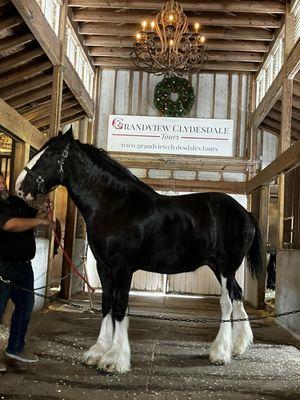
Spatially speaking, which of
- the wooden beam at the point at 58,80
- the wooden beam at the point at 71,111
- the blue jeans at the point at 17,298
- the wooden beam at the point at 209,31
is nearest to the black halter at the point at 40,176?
the blue jeans at the point at 17,298

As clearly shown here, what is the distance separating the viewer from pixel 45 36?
609 centimetres

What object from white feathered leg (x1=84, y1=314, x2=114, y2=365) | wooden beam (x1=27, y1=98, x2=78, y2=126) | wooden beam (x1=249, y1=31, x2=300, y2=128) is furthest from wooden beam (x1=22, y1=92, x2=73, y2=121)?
white feathered leg (x1=84, y1=314, x2=114, y2=365)

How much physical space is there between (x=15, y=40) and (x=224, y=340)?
4.58 meters

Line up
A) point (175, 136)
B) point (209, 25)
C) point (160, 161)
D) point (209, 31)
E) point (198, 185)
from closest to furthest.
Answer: point (209, 25), point (209, 31), point (175, 136), point (160, 161), point (198, 185)

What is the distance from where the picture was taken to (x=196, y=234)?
13.2 feet

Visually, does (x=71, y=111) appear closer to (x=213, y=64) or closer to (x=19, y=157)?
(x=213, y=64)

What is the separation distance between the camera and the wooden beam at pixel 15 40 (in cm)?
605

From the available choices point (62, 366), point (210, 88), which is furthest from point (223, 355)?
point (210, 88)

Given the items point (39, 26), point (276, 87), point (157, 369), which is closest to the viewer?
point (157, 369)

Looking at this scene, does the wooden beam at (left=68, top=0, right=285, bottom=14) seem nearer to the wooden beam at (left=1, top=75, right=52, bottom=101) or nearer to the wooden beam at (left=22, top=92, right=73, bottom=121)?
the wooden beam at (left=1, top=75, right=52, bottom=101)

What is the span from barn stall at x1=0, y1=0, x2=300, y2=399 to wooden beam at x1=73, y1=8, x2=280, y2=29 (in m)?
0.02

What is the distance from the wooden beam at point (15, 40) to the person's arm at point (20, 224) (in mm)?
3521

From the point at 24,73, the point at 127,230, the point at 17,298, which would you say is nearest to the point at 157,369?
the point at 127,230

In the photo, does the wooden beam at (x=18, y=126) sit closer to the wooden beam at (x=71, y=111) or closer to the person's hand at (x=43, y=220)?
the person's hand at (x=43, y=220)
